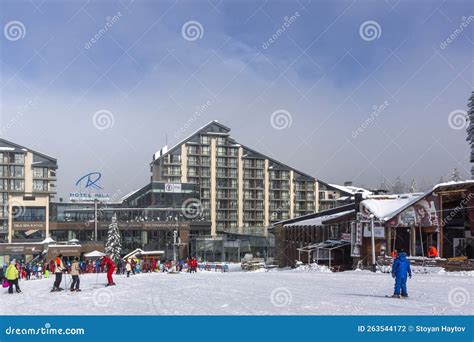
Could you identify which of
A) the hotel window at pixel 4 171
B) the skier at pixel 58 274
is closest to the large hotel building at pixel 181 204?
the hotel window at pixel 4 171

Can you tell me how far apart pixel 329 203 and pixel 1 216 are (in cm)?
5523

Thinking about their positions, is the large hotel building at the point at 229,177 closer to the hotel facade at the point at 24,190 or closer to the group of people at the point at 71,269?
the hotel facade at the point at 24,190

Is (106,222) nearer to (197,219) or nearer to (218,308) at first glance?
(197,219)

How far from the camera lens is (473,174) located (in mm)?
50844

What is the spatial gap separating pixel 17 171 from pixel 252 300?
75.2 m

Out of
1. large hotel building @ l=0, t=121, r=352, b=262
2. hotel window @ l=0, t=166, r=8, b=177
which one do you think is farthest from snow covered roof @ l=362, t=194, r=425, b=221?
hotel window @ l=0, t=166, r=8, b=177

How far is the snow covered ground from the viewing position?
14594mm

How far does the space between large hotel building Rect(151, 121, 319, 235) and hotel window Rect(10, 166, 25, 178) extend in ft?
68.7

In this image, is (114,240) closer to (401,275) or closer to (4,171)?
(4,171)

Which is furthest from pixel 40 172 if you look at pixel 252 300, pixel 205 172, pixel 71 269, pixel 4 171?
pixel 252 300

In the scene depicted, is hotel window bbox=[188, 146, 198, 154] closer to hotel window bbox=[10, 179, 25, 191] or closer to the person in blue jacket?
hotel window bbox=[10, 179, 25, 191]

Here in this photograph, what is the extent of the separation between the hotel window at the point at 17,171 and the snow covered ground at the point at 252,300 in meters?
66.9

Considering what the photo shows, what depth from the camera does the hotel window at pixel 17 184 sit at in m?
85.0
